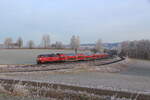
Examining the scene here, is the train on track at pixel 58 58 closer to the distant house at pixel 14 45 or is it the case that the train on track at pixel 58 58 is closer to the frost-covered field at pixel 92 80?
the frost-covered field at pixel 92 80

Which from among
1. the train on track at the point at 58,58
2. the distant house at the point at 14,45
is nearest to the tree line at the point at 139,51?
the train on track at the point at 58,58

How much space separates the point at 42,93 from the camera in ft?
28.3

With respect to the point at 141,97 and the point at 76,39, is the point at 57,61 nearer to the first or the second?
the point at 141,97

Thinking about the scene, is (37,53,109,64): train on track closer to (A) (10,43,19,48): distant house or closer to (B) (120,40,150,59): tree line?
(B) (120,40,150,59): tree line

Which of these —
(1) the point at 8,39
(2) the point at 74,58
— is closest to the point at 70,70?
(2) the point at 74,58

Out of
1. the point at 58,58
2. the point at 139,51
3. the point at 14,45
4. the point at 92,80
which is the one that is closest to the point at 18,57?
the point at 58,58

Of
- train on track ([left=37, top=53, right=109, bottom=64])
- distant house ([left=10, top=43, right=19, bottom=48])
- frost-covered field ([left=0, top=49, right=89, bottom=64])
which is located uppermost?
distant house ([left=10, top=43, right=19, bottom=48])

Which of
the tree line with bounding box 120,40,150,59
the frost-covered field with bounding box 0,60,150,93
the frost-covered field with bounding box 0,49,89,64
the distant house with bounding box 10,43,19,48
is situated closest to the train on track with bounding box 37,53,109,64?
the frost-covered field with bounding box 0,49,89,64

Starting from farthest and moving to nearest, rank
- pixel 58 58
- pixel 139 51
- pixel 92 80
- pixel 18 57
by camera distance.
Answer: pixel 139 51 < pixel 18 57 < pixel 58 58 < pixel 92 80

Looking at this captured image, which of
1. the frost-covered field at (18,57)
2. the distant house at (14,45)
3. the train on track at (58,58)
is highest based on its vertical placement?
the distant house at (14,45)

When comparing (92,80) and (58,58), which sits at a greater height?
(58,58)

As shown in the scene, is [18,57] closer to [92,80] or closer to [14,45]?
[92,80]

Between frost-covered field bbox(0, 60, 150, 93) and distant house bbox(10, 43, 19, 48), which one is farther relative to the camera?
distant house bbox(10, 43, 19, 48)

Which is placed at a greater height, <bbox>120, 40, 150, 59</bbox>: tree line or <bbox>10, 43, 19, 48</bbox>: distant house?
<bbox>10, 43, 19, 48</bbox>: distant house
